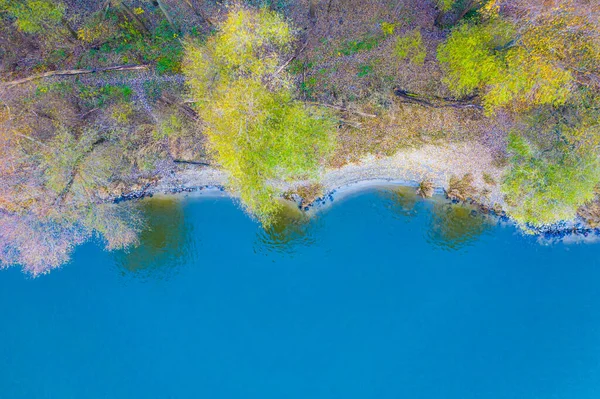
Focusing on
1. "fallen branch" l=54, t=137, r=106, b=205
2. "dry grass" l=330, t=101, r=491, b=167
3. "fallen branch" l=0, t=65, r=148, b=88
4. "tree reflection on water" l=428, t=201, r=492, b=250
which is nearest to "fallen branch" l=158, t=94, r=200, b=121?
"fallen branch" l=0, t=65, r=148, b=88

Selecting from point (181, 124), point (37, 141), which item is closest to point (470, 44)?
point (181, 124)

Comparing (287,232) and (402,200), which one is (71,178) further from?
→ (402,200)

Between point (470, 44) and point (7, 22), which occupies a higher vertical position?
point (7, 22)

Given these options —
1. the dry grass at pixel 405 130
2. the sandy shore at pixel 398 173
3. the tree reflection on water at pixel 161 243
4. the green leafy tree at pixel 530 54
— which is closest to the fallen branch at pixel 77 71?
the sandy shore at pixel 398 173

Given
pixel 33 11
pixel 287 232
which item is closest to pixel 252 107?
pixel 287 232

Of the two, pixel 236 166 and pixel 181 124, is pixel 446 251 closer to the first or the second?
pixel 236 166

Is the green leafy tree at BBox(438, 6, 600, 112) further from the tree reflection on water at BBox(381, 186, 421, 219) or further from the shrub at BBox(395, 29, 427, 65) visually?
the tree reflection on water at BBox(381, 186, 421, 219)
